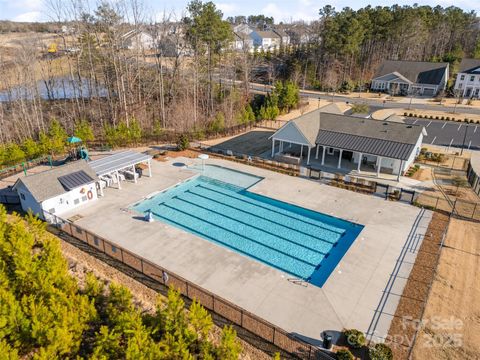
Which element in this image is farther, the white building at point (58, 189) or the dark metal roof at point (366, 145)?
the dark metal roof at point (366, 145)

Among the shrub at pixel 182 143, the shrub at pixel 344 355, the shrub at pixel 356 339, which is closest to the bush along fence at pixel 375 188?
the shrub at pixel 182 143

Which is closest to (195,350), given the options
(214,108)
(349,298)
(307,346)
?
(307,346)

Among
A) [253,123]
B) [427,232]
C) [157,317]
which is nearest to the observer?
[157,317]

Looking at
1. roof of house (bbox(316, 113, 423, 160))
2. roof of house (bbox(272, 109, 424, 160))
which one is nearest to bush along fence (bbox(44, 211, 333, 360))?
roof of house (bbox(272, 109, 424, 160))

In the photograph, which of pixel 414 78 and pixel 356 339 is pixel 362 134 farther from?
pixel 414 78

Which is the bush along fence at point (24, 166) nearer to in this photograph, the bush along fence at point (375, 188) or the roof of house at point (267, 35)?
the bush along fence at point (375, 188)

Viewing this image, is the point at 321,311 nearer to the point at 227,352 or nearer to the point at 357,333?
the point at 357,333

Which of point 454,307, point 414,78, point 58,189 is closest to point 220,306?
point 454,307
